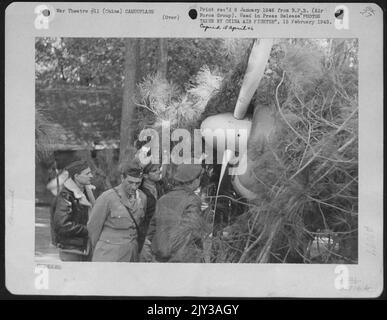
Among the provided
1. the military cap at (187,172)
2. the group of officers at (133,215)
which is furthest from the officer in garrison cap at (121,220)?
the military cap at (187,172)

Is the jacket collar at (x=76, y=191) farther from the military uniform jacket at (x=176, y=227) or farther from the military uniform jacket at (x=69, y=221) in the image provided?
the military uniform jacket at (x=176, y=227)

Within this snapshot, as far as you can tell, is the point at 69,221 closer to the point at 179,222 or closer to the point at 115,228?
the point at 115,228

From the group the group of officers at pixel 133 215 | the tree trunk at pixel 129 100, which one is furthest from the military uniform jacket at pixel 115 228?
the tree trunk at pixel 129 100

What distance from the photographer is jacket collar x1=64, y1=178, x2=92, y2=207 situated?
7.54 feet

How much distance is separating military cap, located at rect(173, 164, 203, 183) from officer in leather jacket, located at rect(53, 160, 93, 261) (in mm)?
288

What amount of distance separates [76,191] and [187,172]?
37 cm

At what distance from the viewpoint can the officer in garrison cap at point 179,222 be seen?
7.54ft

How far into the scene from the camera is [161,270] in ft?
7.54

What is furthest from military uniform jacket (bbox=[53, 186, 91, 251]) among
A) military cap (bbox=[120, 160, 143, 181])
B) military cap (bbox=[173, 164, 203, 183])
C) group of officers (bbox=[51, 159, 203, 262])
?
military cap (bbox=[173, 164, 203, 183])

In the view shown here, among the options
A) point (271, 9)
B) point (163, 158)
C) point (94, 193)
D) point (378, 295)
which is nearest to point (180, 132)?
point (163, 158)

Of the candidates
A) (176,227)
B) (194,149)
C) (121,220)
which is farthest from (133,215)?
(194,149)

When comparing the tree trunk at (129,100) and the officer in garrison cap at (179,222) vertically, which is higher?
the tree trunk at (129,100)

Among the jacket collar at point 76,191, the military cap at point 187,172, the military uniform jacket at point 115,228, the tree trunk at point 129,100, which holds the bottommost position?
the military uniform jacket at point 115,228

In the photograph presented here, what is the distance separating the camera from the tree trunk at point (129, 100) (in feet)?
7.50
